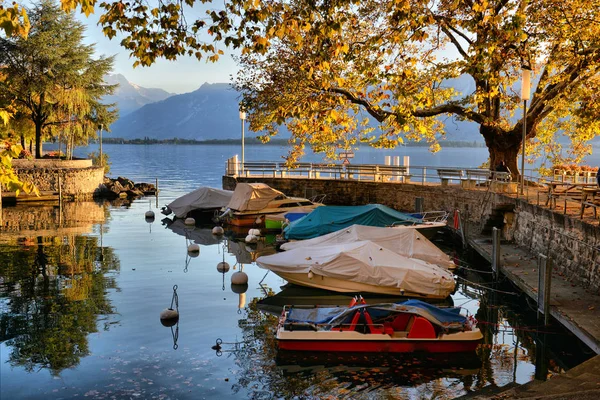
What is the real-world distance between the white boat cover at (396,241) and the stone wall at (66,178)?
1418 inches

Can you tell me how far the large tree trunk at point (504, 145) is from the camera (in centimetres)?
3631

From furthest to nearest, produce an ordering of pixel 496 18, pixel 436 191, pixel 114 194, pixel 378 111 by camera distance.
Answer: pixel 114 194 → pixel 436 191 → pixel 378 111 → pixel 496 18

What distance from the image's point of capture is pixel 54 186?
55531mm

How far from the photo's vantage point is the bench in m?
39.7

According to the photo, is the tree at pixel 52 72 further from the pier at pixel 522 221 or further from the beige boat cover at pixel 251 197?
the beige boat cover at pixel 251 197

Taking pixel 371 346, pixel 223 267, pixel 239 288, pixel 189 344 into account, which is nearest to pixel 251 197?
pixel 223 267

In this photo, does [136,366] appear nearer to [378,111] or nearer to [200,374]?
[200,374]

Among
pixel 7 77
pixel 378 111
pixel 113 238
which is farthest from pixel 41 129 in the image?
pixel 378 111

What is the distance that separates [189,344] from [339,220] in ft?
49.9

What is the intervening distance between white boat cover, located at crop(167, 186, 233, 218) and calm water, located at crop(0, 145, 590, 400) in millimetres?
16264

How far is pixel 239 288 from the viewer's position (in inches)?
973

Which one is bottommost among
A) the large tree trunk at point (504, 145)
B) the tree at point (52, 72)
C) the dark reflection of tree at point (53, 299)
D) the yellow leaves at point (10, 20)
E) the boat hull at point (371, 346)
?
the dark reflection of tree at point (53, 299)

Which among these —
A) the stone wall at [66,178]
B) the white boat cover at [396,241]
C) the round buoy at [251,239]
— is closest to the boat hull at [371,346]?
the white boat cover at [396,241]

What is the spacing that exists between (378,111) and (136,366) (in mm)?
24254
